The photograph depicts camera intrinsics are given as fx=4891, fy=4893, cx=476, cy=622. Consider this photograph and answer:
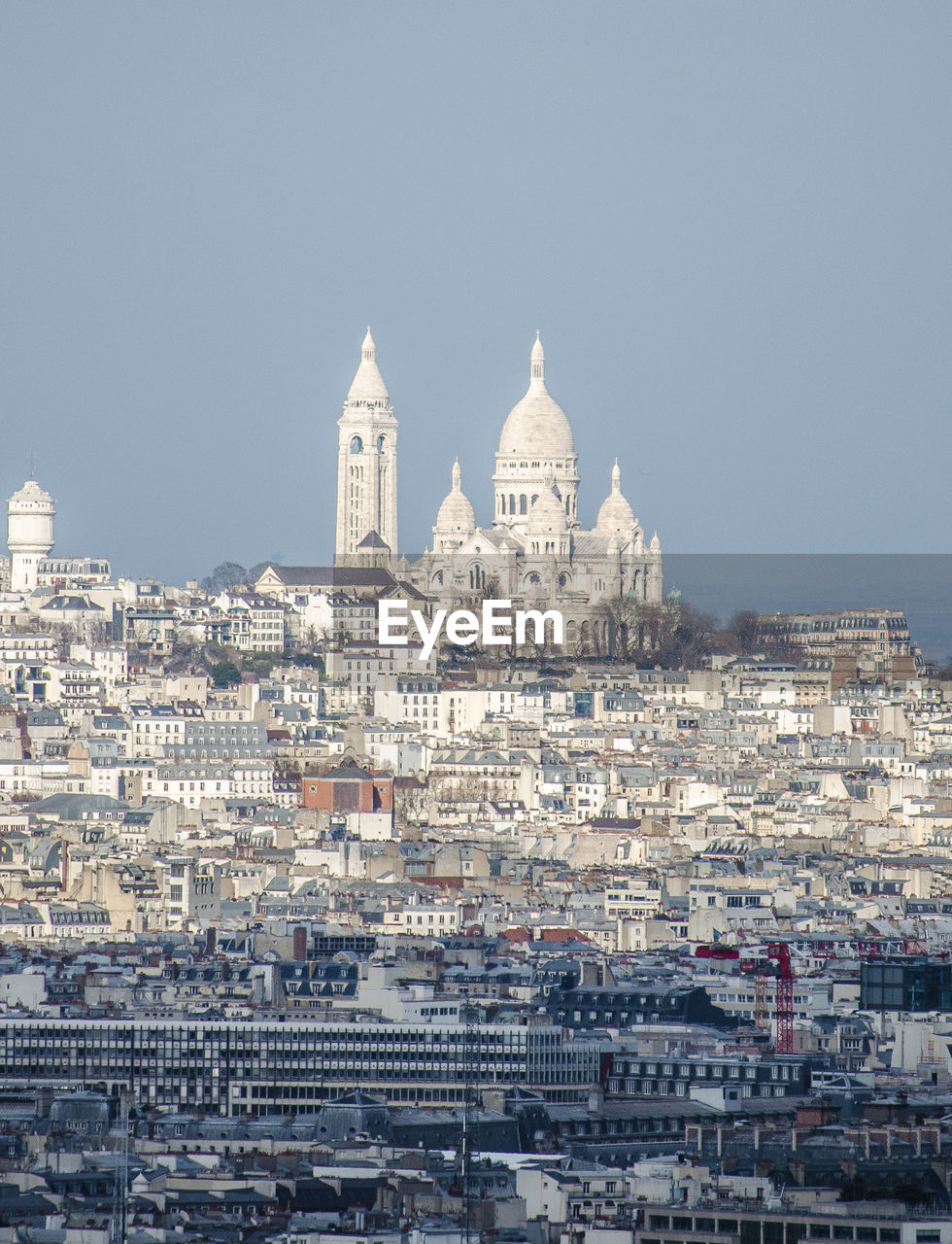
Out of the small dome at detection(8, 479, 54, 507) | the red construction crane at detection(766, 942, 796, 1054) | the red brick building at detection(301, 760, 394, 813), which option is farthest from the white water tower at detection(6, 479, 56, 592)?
the red construction crane at detection(766, 942, 796, 1054)

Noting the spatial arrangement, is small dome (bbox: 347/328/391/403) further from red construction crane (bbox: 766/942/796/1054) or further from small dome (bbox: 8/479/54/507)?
red construction crane (bbox: 766/942/796/1054)

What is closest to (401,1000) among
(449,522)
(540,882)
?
(540,882)

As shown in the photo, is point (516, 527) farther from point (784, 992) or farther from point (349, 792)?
point (784, 992)

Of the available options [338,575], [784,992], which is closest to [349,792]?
[784,992]

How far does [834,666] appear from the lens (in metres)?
127

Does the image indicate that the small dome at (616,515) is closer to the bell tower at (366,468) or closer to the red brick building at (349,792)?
the bell tower at (366,468)

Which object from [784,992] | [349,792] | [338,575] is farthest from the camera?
[338,575]

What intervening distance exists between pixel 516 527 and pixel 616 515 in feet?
11.0

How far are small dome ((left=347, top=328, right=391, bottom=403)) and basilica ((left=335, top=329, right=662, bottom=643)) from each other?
3 centimetres

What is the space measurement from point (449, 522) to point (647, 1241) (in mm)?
105785

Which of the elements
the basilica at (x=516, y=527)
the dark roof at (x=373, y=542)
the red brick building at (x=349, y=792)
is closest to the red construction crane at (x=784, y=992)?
the red brick building at (x=349, y=792)

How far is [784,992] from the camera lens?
64438 mm

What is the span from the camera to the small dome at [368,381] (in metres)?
154

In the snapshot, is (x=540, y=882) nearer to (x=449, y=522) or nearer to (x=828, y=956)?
(x=828, y=956)
